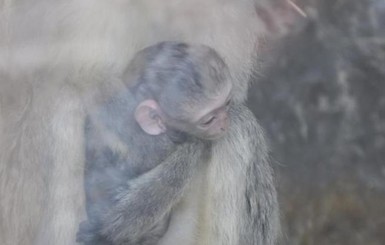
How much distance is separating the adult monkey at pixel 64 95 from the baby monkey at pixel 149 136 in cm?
4

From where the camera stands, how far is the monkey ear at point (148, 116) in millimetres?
2588

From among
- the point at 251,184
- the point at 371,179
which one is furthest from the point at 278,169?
the point at 251,184

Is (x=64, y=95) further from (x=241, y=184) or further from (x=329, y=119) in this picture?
(x=329, y=119)

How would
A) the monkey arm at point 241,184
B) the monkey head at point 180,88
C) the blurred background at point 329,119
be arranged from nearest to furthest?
the monkey head at point 180,88 < the monkey arm at point 241,184 < the blurred background at point 329,119

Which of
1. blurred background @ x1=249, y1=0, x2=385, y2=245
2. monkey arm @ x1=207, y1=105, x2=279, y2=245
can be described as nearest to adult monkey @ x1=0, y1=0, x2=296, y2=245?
monkey arm @ x1=207, y1=105, x2=279, y2=245

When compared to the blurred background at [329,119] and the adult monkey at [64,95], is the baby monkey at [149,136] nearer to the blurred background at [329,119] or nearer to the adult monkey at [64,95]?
the adult monkey at [64,95]

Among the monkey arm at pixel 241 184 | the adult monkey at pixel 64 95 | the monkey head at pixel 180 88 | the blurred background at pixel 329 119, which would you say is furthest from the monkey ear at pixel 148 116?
the blurred background at pixel 329 119

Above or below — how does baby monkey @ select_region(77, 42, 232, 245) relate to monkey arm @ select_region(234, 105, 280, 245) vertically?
above

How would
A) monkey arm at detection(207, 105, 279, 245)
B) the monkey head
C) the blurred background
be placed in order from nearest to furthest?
the monkey head
monkey arm at detection(207, 105, 279, 245)
the blurred background

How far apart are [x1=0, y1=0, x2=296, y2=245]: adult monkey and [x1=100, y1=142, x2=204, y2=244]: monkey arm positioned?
0.07 meters

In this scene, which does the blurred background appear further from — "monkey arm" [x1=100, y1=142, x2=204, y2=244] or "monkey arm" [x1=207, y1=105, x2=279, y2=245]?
"monkey arm" [x1=100, y1=142, x2=204, y2=244]

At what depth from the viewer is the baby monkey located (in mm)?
2590

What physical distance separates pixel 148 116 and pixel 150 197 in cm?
20

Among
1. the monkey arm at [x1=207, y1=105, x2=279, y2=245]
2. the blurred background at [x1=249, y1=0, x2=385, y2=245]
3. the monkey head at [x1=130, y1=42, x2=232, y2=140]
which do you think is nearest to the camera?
the monkey head at [x1=130, y1=42, x2=232, y2=140]
